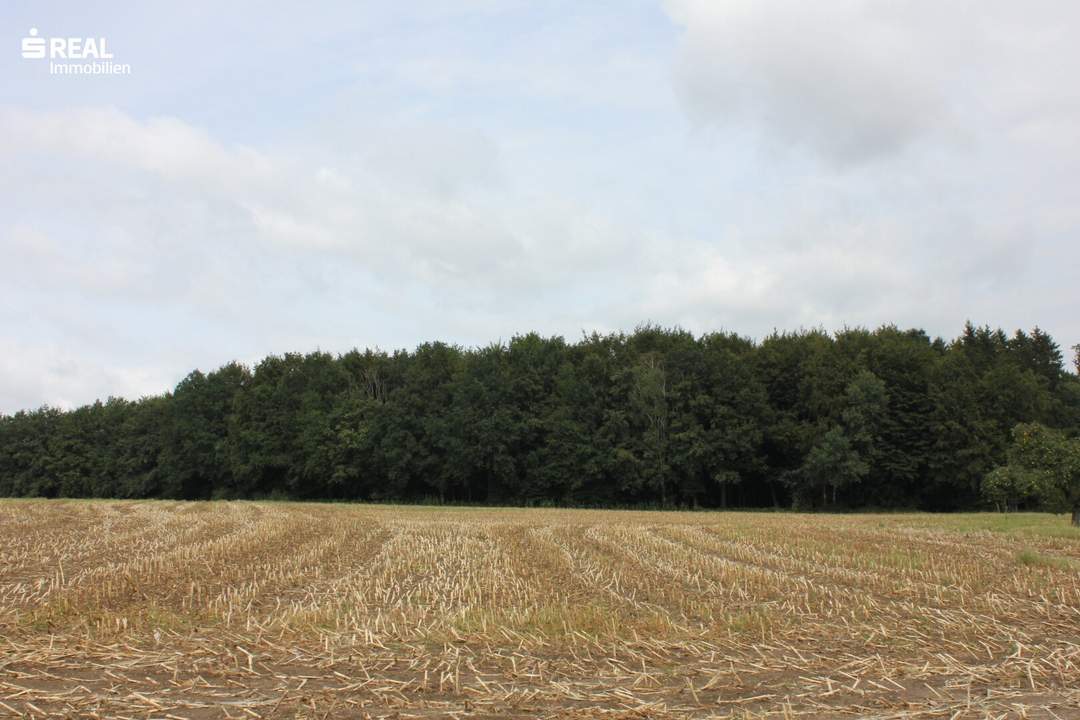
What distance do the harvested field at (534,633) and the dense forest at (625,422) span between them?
45.1 metres

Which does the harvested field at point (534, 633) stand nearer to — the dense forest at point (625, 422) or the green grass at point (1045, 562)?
the green grass at point (1045, 562)

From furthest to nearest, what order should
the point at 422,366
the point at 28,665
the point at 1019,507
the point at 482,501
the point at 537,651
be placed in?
the point at 422,366
the point at 482,501
the point at 1019,507
the point at 537,651
the point at 28,665

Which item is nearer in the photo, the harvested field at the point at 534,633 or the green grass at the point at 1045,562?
the harvested field at the point at 534,633

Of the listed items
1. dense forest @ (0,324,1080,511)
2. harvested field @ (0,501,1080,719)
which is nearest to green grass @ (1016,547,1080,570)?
harvested field @ (0,501,1080,719)

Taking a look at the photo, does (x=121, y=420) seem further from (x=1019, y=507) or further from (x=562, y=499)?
(x=1019, y=507)

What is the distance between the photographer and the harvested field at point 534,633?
25.2 feet

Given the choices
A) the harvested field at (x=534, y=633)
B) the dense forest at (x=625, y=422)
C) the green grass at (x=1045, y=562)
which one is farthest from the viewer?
the dense forest at (x=625, y=422)

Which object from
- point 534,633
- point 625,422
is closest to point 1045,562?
point 534,633

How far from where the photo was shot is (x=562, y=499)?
69562 mm

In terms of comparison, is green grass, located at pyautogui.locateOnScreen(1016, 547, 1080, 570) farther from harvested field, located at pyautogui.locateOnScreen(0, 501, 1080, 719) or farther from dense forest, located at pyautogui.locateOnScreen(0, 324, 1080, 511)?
dense forest, located at pyautogui.locateOnScreen(0, 324, 1080, 511)

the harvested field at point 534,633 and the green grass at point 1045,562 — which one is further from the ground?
the harvested field at point 534,633

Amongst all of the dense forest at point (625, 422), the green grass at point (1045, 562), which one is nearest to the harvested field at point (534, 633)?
the green grass at point (1045, 562)

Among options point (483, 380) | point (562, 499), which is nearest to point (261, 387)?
point (483, 380)

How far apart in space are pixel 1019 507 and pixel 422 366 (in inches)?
2212
